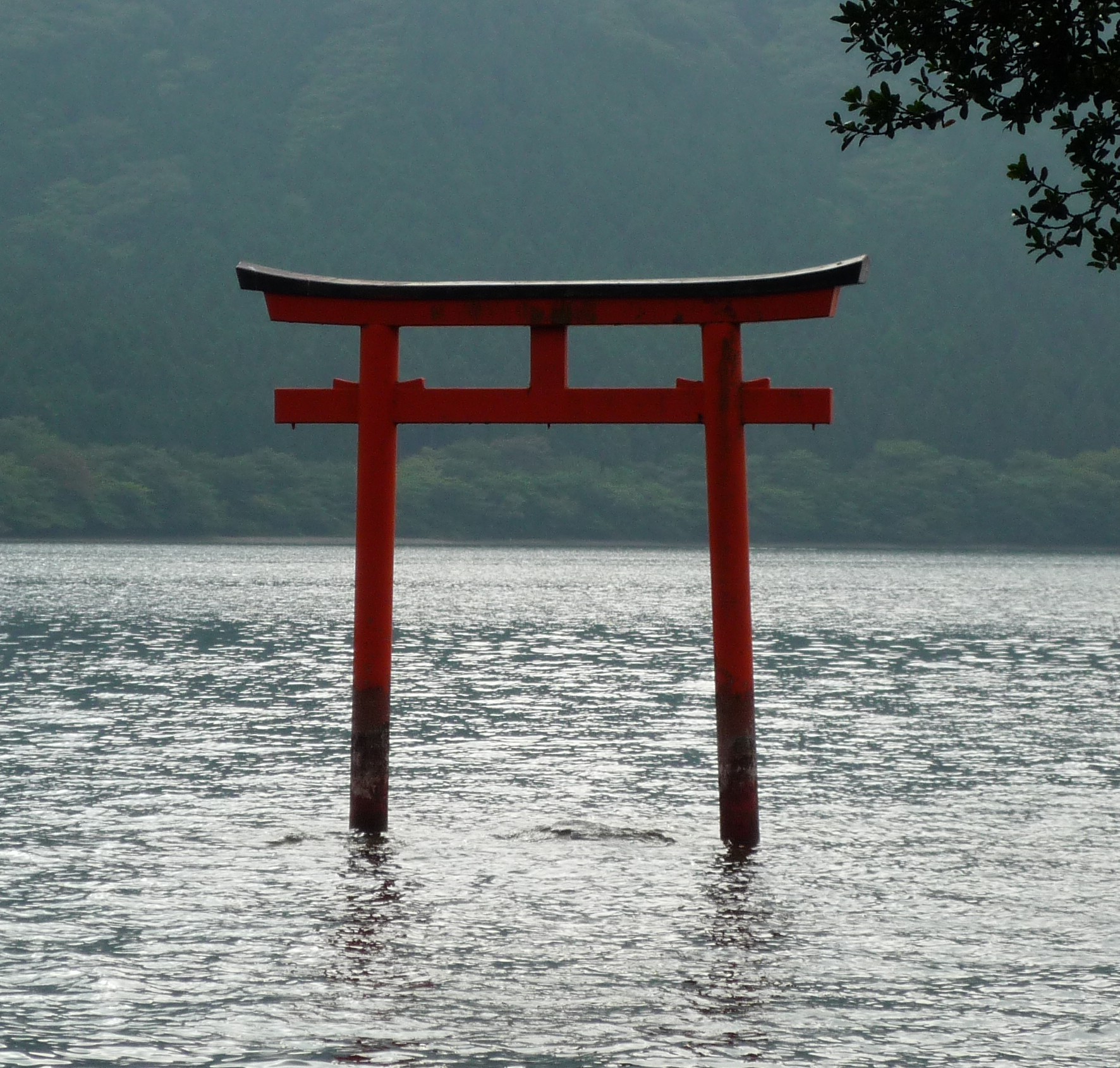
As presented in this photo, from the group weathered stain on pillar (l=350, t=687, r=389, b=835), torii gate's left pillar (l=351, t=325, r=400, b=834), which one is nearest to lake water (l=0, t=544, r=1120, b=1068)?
weathered stain on pillar (l=350, t=687, r=389, b=835)

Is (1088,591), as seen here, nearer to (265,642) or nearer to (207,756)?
(265,642)

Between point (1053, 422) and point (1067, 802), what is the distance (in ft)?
527

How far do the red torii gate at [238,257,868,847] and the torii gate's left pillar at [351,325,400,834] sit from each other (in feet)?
0.04

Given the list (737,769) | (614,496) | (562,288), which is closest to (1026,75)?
(562,288)

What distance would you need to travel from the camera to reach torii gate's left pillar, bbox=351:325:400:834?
12875mm

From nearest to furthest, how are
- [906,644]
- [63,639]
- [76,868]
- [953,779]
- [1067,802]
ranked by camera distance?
[76,868] < [1067,802] < [953,779] < [63,639] < [906,644]

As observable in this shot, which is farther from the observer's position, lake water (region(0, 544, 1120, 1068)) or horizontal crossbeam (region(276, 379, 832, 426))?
horizontal crossbeam (region(276, 379, 832, 426))

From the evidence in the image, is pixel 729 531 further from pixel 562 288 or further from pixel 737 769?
pixel 562 288

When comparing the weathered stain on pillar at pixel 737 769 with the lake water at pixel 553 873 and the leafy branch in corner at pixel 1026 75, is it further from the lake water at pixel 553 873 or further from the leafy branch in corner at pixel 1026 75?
the leafy branch in corner at pixel 1026 75

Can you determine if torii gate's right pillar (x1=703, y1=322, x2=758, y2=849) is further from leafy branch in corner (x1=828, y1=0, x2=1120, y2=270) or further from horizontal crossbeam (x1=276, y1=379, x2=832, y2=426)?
leafy branch in corner (x1=828, y1=0, x2=1120, y2=270)

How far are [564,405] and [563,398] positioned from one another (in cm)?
6

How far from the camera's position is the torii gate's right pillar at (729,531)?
492 inches

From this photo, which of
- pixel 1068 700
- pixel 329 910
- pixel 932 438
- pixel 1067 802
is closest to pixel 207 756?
pixel 329 910

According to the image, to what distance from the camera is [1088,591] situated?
8081 centimetres
